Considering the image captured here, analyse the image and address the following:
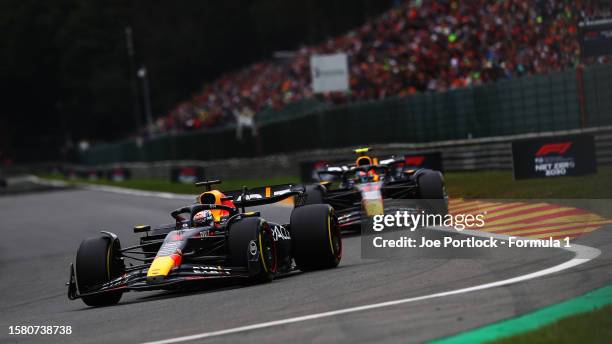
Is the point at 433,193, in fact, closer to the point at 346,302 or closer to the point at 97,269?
the point at 97,269

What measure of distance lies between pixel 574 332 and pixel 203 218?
5.61 metres

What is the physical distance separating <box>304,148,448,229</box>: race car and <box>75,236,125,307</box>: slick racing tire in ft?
17.2

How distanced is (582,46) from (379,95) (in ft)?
48.0

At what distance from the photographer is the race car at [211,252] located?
1113cm

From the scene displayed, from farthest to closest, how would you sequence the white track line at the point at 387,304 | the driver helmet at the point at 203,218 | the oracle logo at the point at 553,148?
the oracle logo at the point at 553,148
the driver helmet at the point at 203,218
the white track line at the point at 387,304

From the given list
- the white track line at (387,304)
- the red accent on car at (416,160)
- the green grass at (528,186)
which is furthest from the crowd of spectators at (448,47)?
the white track line at (387,304)

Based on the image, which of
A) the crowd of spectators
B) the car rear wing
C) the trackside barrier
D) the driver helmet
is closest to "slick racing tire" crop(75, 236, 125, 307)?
the driver helmet

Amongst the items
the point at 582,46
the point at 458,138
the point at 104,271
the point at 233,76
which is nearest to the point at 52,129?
the point at 233,76

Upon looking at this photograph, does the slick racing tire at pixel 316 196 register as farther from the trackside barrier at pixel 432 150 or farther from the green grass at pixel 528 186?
the trackside barrier at pixel 432 150

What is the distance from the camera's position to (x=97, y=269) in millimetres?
11562

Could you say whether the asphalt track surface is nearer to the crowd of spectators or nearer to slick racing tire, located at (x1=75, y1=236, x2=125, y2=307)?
slick racing tire, located at (x1=75, y1=236, x2=125, y2=307)

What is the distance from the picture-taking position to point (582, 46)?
21.1 m

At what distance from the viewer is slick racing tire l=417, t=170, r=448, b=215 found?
16.4m

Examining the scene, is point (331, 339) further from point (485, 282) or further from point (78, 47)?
point (78, 47)
